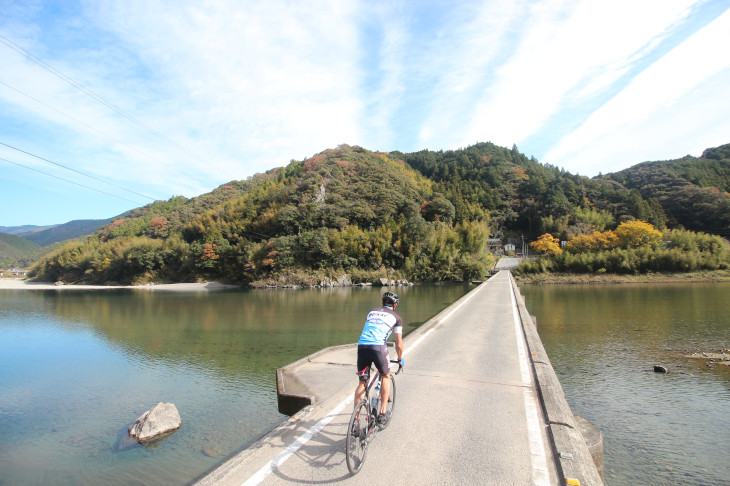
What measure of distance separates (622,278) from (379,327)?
1789 inches

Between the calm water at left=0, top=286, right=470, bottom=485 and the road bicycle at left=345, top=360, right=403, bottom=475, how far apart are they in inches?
122

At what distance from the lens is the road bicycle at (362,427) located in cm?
319

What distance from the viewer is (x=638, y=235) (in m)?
44.8

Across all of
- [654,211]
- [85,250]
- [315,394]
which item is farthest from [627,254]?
[85,250]

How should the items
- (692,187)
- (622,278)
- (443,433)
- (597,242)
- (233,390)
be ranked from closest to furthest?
(443,433) → (233,390) → (622,278) → (597,242) → (692,187)

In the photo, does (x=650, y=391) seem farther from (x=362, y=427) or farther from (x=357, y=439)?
(x=357, y=439)

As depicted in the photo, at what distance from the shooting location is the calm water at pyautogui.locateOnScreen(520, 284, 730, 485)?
5234mm

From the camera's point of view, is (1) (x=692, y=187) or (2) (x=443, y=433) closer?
(2) (x=443, y=433)

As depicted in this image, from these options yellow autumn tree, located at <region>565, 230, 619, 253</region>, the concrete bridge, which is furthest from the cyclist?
yellow autumn tree, located at <region>565, 230, 619, 253</region>

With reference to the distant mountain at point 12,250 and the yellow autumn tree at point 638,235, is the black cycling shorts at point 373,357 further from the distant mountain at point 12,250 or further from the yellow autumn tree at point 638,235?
the distant mountain at point 12,250

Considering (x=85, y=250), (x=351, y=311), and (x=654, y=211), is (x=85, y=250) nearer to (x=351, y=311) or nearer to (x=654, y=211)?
(x=351, y=311)

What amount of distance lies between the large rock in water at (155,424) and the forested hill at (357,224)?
131 feet

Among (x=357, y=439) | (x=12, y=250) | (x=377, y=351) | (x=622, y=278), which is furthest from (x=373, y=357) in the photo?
(x=12, y=250)

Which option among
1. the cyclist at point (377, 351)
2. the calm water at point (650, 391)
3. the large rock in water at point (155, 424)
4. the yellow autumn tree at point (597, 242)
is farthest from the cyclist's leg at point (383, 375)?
the yellow autumn tree at point (597, 242)
